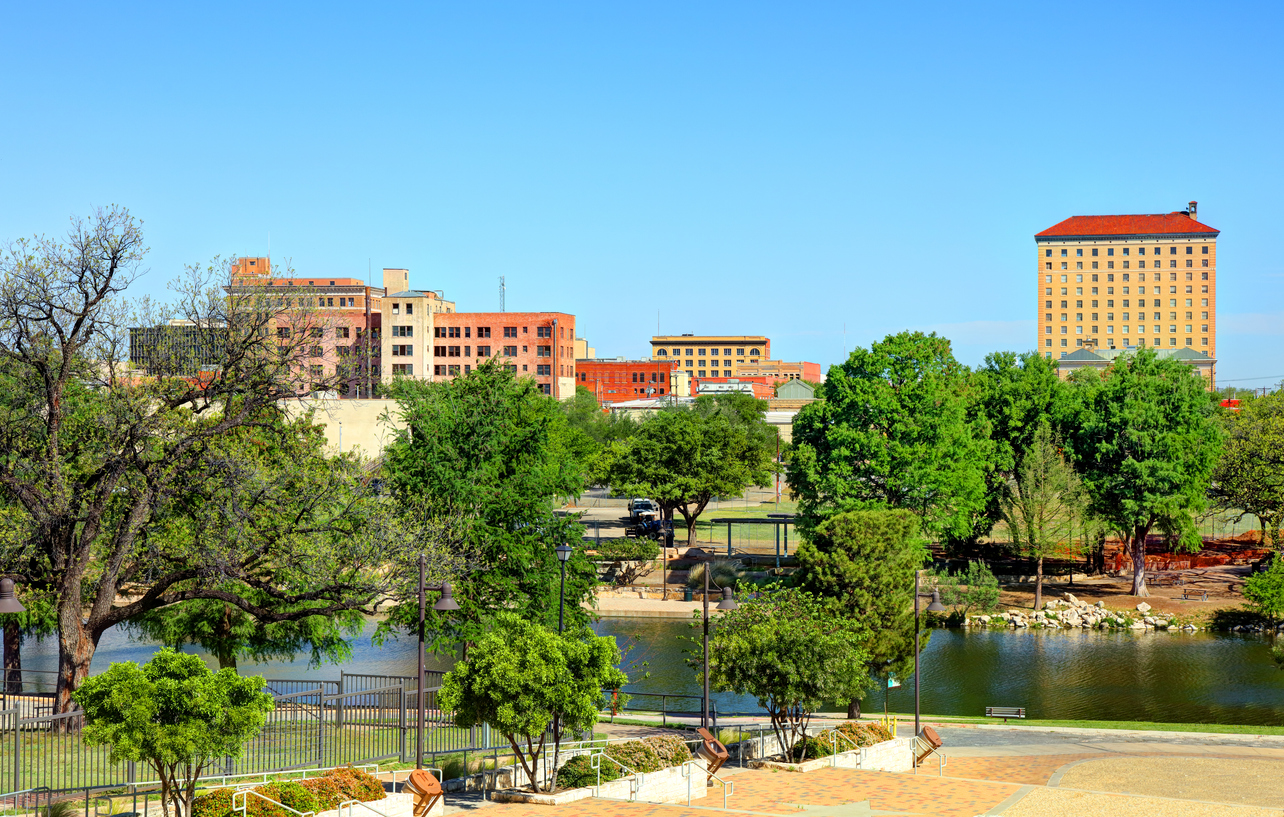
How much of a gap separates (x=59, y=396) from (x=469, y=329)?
12598 cm

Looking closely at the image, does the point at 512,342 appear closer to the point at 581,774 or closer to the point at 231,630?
the point at 231,630

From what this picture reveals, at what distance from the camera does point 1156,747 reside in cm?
3353

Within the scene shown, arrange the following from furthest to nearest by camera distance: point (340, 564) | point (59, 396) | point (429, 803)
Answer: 1. point (340, 564)
2. point (59, 396)
3. point (429, 803)

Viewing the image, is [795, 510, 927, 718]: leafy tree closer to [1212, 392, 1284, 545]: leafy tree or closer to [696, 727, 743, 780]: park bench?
[696, 727, 743, 780]: park bench

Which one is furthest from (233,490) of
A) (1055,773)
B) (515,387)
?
(1055,773)

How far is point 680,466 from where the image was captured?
81.1 m

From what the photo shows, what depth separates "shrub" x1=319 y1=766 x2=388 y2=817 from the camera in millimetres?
20766

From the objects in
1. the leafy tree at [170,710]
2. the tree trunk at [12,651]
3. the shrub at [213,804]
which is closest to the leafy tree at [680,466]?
the tree trunk at [12,651]

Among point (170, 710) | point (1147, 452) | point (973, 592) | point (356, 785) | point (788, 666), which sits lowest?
point (973, 592)

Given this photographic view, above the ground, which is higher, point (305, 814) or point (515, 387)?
point (515, 387)

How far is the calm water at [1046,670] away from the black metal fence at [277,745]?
13.9 m

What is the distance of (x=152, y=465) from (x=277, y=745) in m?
7.52

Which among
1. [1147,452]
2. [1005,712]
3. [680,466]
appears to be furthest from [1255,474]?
[1005,712]

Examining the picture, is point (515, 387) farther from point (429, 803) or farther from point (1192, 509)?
point (1192, 509)
